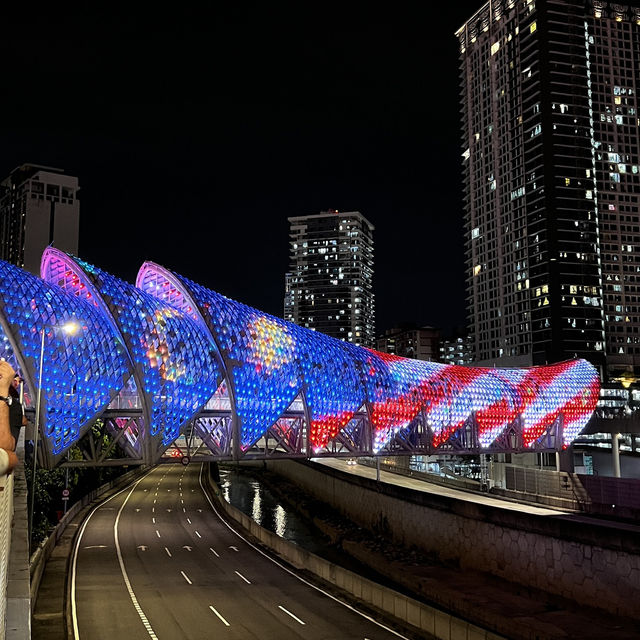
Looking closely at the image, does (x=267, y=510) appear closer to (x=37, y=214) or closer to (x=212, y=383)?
(x=212, y=383)

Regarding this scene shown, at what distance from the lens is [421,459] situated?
102 meters

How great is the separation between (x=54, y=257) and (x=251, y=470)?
79474 millimetres

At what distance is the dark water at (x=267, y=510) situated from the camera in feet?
198

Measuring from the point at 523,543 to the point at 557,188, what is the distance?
110 m

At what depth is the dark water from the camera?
6037cm

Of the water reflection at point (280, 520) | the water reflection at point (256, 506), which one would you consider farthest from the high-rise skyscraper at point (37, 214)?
the water reflection at point (280, 520)

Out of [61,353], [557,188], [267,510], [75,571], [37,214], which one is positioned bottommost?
[267,510]

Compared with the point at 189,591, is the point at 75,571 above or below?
above

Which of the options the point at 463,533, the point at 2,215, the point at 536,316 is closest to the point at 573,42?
the point at 536,316

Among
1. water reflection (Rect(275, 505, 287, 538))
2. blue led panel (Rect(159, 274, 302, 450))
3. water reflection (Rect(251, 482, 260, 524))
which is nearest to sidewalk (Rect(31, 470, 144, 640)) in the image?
blue led panel (Rect(159, 274, 302, 450))

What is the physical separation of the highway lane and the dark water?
27.6 feet

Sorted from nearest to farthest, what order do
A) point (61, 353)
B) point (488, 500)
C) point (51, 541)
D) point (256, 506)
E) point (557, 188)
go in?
point (61, 353) → point (51, 541) → point (488, 500) → point (256, 506) → point (557, 188)

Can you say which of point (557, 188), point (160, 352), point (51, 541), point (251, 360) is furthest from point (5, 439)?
point (557, 188)

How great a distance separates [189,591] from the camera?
33.1m
